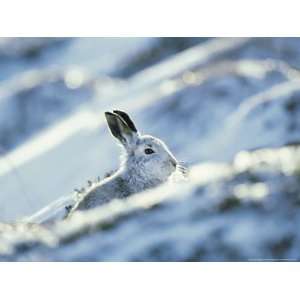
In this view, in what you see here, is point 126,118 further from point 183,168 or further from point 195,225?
point 195,225

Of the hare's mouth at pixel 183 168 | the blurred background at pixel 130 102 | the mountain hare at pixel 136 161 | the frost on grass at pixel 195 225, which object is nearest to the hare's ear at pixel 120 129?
the mountain hare at pixel 136 161

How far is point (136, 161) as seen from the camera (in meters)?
6.61

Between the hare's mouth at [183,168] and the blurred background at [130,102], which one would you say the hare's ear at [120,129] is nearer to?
the blurred background at [130,102]

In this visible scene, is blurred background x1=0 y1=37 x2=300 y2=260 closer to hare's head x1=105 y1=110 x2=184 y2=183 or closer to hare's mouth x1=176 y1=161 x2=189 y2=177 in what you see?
hare's mouth x1=176 y1=161 x2=189 y2=177

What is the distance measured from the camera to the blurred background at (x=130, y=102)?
6773mm

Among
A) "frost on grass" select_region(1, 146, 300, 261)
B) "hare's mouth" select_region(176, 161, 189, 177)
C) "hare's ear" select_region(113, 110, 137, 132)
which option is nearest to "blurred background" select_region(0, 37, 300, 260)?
"hare's mouth" select_region(176, 161, 189, 177)

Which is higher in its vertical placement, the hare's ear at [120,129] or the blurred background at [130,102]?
the blurred background at [130,102]

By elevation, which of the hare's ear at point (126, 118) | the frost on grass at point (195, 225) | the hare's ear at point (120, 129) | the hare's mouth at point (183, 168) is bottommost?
the frost on grass at point (195, 225)

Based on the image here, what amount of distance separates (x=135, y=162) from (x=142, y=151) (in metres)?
0.10

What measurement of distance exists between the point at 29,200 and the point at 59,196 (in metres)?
0.26

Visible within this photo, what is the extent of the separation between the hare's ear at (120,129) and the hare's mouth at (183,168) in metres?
0.42

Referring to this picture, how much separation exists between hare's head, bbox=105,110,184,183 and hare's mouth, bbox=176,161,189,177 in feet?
0.15
